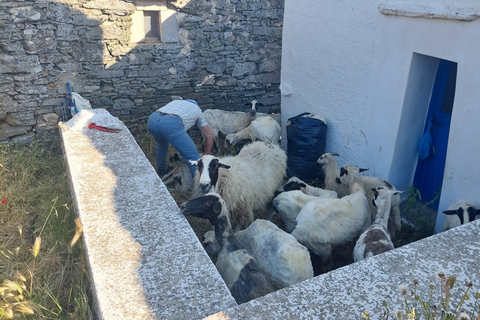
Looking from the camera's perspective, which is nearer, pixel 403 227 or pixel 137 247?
pixel 137 247

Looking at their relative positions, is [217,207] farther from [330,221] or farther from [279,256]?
[330,221]

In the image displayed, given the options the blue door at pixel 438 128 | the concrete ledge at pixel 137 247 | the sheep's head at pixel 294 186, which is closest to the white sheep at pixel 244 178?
the sheep's head at pixel 294 186

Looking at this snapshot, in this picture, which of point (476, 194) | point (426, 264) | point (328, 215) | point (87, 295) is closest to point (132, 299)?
point (87, 295)

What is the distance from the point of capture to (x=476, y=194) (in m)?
3.67

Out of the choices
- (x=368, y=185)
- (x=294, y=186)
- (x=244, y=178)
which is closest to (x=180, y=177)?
(x=244, y=178)

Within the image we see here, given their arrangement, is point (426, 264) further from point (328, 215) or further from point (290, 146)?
point (290, 146)

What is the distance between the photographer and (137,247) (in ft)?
8.42

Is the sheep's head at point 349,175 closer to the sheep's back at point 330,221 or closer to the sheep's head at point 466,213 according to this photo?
the sheep's back at point 330,221

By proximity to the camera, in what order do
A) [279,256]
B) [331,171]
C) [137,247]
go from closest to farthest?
1. [137,247]
2. [279,256]
3. [331,171]

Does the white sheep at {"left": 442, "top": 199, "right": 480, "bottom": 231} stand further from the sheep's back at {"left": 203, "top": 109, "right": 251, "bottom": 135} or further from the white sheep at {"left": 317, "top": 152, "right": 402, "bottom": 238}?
the sheep's back at {"left": 203, "top": 109, "right": 251, "bottom": 135}

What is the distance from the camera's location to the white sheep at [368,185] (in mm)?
4090

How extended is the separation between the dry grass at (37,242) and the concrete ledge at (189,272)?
0.43 meters

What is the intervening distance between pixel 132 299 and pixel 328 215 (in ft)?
7.14

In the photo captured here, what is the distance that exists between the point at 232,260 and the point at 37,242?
141 centimetres
